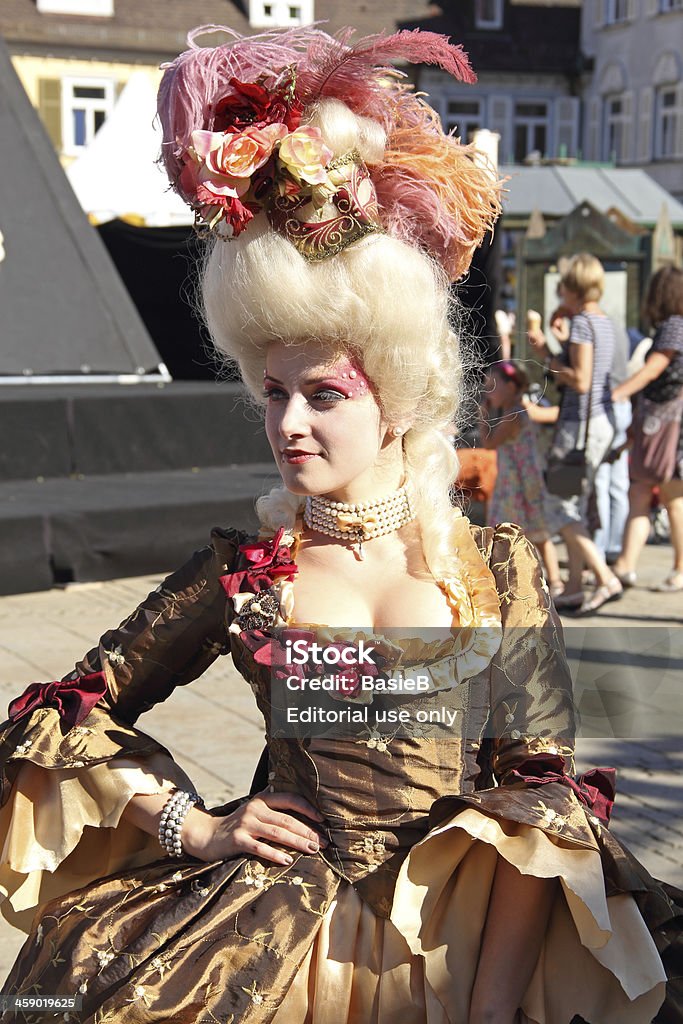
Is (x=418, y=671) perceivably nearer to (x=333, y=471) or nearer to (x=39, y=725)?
(x=333, y=471)

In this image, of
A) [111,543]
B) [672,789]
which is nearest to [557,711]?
[672,789]

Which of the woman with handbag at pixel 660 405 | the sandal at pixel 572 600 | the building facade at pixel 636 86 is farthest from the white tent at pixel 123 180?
the building facade at pixel 636 86

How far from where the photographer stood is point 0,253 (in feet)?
30.2

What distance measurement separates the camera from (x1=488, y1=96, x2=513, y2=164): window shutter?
3634cm

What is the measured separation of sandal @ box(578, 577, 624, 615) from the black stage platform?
1712 mm

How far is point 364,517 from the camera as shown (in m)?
2.13

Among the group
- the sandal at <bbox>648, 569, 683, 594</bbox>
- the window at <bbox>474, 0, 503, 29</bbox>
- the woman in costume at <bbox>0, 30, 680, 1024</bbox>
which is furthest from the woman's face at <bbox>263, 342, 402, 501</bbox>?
the window at <bbox>474, 0, 503, 29</bbox>

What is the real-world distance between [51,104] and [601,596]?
25960 millimetres

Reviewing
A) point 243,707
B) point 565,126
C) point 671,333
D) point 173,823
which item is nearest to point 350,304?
point 173,823

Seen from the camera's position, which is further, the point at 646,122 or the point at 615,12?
the point at 615,12

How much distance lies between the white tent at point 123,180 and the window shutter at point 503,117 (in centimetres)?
2230

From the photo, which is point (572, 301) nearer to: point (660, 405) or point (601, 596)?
point (660, 405)

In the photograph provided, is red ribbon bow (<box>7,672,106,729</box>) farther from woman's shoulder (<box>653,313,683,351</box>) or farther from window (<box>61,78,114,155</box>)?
window (<box>61,78,114,155</box>)

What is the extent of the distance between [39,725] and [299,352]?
2.40 feet
